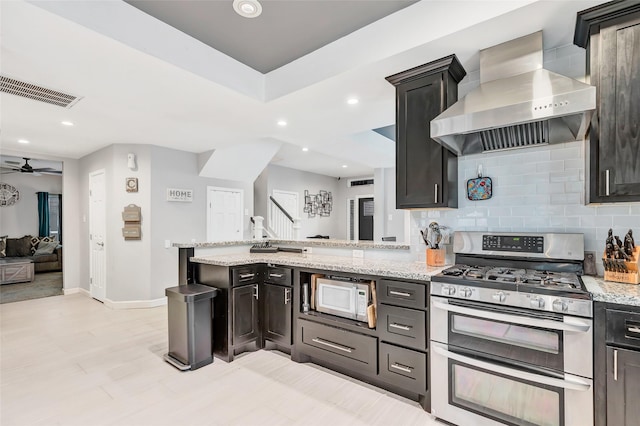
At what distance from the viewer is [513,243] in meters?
2.30

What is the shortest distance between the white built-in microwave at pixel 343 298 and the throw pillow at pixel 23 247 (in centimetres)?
865

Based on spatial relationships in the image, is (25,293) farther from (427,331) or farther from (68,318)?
(427,331)

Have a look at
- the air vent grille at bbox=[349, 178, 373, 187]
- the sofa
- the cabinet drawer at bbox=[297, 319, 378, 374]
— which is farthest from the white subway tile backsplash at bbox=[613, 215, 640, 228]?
the sofa

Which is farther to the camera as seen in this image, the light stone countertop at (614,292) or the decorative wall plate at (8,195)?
the decorative wall plate at (8,195)

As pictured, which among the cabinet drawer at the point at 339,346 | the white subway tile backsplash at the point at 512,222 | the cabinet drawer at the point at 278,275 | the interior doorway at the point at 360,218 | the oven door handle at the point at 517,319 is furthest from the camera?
the interior doorway at the point at 360,218

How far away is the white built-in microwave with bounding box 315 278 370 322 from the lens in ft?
8.36

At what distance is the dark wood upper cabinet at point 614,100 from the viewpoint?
1763 mm

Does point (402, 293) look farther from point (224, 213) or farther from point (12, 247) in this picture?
point (12, 247)

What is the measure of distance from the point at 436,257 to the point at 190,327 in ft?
7.26

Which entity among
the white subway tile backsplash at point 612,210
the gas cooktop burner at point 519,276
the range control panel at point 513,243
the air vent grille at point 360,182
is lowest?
the gas cooktop burner at point 519,276

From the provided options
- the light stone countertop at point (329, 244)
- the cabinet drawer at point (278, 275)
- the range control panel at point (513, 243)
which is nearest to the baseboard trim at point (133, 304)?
the light stone countertop at point (329, 244)

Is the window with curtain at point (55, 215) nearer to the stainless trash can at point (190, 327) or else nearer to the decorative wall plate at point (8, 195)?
the decorative wall plate at point (8, 195)

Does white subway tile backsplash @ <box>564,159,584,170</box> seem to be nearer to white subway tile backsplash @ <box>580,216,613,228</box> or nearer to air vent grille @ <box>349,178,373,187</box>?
white subway tile backsplash @ <box>580,216,613,228</box>

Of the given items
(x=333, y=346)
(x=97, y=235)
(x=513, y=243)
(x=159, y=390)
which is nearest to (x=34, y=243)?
(x=97, y=235)
